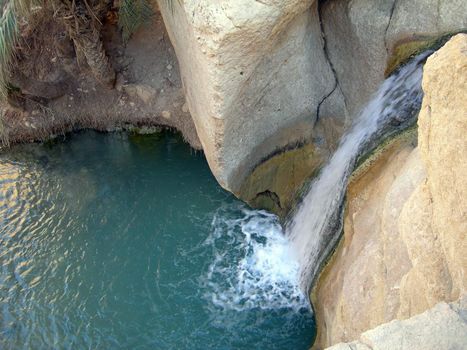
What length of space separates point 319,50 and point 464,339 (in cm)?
449

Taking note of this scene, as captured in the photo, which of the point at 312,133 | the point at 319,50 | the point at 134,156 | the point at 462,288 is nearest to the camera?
the point at 462,288

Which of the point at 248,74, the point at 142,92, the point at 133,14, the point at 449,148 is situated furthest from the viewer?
the point at 142,92

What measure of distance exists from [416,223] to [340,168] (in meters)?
2.79

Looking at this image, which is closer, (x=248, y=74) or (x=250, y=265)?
(x=248, y=74)

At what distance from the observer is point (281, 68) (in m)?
6.35

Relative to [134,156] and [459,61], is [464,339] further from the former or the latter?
[134,156]

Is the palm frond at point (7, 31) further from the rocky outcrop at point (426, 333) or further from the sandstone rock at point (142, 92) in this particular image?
the rocky outcrop at point (426, 333)

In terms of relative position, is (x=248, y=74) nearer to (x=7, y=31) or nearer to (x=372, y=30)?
(x=372, y=30)

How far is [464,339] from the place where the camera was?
265cm

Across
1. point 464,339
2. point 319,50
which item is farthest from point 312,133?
point 464,339

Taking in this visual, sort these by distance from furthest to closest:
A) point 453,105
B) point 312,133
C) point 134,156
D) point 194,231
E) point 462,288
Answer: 1. point 134,156
2. point 194,231
3. point 312,133
4. point 453,105
5. point 462,288

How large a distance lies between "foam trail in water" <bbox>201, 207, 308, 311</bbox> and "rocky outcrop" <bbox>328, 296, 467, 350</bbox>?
12.5 feet

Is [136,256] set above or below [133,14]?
below

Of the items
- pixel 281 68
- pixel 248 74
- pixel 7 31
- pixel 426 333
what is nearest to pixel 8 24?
pixel 7 31
